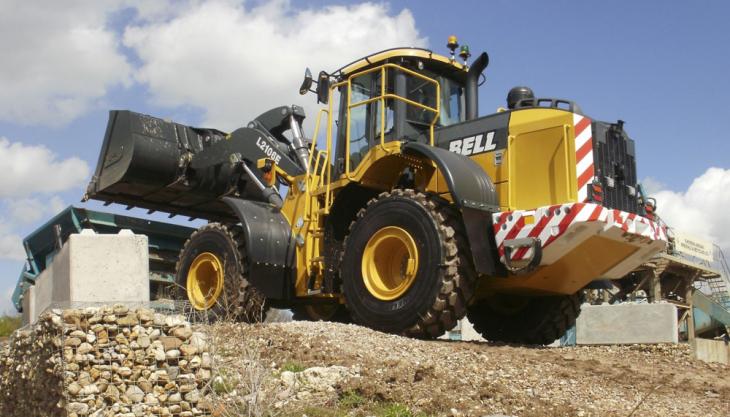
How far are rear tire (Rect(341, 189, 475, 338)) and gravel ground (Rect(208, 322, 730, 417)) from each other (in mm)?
405

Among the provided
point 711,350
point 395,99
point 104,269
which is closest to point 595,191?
point 395,99

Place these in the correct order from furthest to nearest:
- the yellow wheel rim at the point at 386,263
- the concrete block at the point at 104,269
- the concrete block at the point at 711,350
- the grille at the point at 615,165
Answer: the concrete block at the point at 711,350, the yellow wheel rim at the point at 386,263, the grille at the point at 615,165, the concrete block at the point at 104,269

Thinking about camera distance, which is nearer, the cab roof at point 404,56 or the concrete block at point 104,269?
the concrete block at point 104,269

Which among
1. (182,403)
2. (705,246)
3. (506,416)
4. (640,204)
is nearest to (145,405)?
(182,403)

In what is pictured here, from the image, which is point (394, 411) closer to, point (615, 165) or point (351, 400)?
point (351, 400)

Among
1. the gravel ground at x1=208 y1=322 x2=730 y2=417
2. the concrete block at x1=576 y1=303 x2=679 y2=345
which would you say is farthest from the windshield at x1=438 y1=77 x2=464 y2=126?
the concrete block at x1=576 y1=303 x2=679 y2=345

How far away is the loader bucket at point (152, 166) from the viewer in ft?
41.8

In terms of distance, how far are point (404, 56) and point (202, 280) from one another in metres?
3.92

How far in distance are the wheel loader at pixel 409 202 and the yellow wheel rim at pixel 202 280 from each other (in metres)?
0.02

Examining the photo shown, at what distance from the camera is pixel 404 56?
10.4 meters

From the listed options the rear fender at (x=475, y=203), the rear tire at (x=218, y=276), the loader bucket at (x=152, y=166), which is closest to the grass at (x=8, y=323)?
the loader bucket at (x=152, y=166)

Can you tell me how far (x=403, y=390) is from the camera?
6.40 metres

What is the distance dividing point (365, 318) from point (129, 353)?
3.17m

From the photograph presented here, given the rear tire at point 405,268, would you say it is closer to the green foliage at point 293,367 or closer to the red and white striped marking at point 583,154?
the red and white striped marking at point 583,154
